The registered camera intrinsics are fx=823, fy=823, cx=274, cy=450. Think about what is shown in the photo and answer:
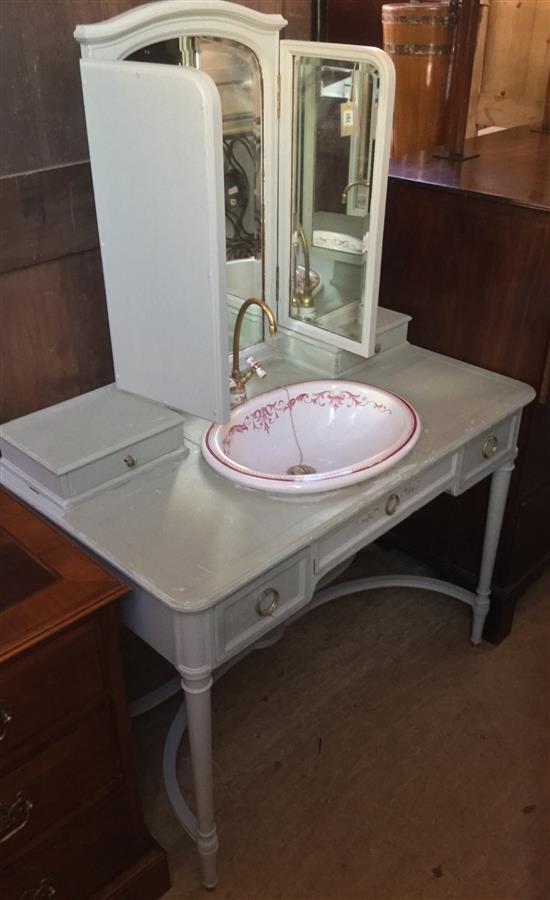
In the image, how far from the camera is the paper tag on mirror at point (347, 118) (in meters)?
1.53

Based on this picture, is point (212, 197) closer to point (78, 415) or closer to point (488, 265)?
point (78, 415)

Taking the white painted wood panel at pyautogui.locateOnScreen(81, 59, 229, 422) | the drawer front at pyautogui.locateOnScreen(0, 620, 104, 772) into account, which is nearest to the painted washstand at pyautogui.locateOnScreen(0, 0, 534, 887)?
the white painted wood panel at pyautogui.locateOnScreen(81, 59, 229, 422)

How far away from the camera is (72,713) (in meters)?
1.19

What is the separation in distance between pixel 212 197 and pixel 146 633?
0.66 metres

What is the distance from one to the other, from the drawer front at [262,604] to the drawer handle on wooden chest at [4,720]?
0.30 meters

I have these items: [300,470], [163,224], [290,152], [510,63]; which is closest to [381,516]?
[300,470]

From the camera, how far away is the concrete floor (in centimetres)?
154

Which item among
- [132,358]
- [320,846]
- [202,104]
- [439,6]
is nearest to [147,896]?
[320,846]

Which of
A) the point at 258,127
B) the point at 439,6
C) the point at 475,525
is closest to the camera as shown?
the point at 258,127

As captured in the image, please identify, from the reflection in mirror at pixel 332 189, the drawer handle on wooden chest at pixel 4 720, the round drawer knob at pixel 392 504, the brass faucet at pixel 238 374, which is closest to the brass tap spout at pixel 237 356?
the brass faucet at pixel 238 374

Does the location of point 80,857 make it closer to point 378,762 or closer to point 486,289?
point 378,762

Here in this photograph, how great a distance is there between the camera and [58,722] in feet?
3.85

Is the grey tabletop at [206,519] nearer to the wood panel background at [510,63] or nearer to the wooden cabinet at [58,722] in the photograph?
the wooden cabinet at [58,722]

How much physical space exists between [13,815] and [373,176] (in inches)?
46.3
